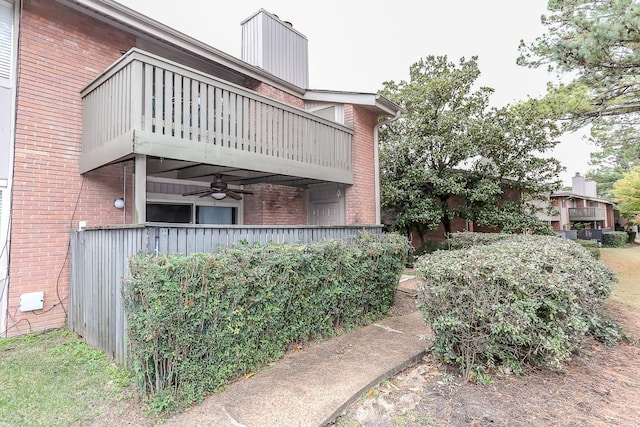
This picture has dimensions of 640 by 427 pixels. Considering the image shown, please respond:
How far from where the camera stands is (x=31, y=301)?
5.31 m

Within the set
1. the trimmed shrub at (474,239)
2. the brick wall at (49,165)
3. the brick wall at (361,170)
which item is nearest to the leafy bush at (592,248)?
the trimmed shrub at (474,239)

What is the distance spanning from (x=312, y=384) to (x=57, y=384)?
3.01 m

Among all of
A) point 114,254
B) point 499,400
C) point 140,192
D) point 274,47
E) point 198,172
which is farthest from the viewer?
point 274,47

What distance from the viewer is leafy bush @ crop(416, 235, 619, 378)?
371 cm

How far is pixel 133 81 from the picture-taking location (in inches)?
182

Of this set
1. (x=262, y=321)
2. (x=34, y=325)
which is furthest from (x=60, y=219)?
(x=262, y=321)

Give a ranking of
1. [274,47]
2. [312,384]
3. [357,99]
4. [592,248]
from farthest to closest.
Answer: [592,248]
[274,47]
[357,99]
[312,384]

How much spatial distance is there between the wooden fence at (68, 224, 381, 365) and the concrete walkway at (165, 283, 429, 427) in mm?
1549

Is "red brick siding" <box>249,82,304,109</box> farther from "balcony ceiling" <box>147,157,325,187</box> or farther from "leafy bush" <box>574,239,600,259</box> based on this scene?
"leafy bush" <box>574,239,600,259</box>

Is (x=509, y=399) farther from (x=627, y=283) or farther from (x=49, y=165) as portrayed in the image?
(x=627, y=283)

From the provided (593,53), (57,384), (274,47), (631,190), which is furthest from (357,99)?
(631,190)

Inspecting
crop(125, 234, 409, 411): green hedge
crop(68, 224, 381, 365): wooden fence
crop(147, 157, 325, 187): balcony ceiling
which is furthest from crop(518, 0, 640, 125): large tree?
crop(68, 224, 381, 365): wooden fence

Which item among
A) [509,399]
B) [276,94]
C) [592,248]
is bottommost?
[509,399]

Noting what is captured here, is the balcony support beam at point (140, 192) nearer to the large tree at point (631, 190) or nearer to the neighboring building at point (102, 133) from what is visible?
the neighboring building at point (102, 133)
